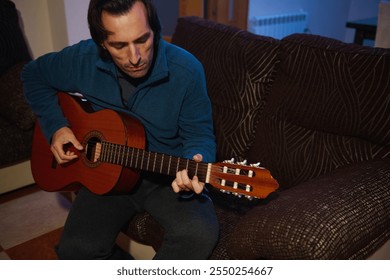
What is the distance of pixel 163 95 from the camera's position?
132cm

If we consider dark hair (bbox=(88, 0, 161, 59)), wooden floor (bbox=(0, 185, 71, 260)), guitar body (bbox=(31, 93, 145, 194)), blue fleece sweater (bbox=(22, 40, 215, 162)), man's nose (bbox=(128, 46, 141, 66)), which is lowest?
wooden floor (bbox=(0, 185, 71, 260))

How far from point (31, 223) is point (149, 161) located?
3.64ft

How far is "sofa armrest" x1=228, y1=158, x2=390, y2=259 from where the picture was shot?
0.95 meters

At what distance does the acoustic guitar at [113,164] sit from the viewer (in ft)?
3.39

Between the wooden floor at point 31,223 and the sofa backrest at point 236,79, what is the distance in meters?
0.92

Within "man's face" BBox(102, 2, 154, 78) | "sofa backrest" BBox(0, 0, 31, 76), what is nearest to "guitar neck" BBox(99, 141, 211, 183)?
"man's face" BBox(102, 2, 154, 78)

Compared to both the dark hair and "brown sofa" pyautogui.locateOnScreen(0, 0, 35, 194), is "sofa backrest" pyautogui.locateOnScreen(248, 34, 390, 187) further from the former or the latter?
"brown sofa" pyautogui.locateOnScreen(0, 0, 35, 194)

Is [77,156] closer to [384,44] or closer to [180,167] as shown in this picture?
[180,167]

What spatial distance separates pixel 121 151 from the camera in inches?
49.4

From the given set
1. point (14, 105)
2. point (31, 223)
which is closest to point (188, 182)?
point (31, 223)

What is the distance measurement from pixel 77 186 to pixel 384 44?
158 centimetres

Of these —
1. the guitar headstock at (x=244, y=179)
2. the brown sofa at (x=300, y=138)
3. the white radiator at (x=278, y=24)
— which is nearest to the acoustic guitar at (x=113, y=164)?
the guitar headstock at (x=244, y=179)

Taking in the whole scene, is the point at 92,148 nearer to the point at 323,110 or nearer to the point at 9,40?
the point at 323,110

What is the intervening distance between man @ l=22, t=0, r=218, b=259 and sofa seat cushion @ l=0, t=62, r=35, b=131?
644mm
